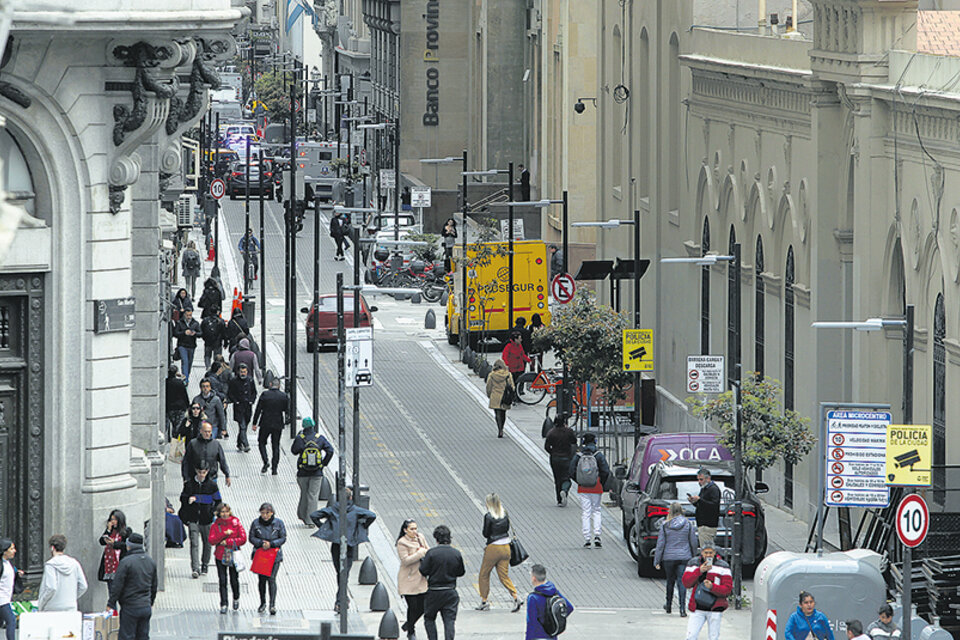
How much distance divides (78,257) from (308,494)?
8.35 meters

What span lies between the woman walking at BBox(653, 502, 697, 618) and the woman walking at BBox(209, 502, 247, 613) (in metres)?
4.78

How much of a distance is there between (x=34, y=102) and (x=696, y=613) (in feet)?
27.6

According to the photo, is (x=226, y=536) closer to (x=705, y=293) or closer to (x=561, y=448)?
(x=561, y=448)

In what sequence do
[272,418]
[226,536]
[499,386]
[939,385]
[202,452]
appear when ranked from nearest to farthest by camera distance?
[226,536]
[202,452]
[939,385]
[272,418]
[499,386]

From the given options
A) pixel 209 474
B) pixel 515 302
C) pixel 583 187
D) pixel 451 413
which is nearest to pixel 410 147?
pixel 583 187

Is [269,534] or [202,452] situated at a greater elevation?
[202,452]

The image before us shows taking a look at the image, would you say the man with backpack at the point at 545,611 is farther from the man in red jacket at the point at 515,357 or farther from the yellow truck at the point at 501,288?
the yellow truck at the point at 501,288

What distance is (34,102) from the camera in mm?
20219

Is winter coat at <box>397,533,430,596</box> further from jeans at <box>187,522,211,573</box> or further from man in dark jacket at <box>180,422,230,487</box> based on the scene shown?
man in dark jacket at <box>180,422,230,487</box>

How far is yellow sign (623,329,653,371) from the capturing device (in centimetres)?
3316

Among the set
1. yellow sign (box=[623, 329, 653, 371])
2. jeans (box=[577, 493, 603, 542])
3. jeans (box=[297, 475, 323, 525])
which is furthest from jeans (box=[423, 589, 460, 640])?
yellow sign (box=[623, 329, 653, 371])

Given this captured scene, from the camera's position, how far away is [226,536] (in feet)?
73.0

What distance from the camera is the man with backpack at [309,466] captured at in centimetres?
2781

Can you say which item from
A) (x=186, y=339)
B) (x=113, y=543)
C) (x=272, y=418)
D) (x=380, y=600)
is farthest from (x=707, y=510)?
(x=186, y=339)
